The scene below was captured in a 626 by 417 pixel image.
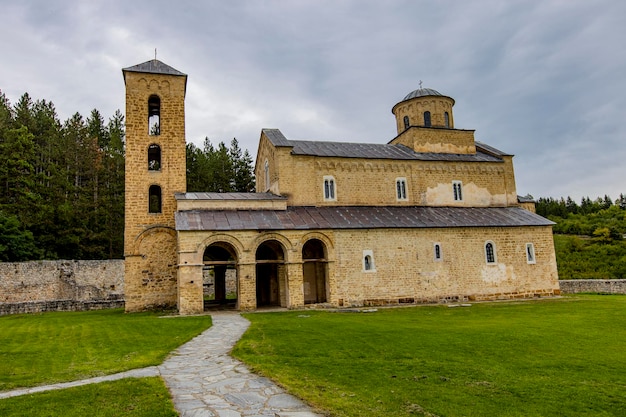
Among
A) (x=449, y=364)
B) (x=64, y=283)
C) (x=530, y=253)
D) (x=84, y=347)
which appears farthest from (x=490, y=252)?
(x=64, y=283)

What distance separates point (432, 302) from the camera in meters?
21.2

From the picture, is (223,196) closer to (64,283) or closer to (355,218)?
(355,218)

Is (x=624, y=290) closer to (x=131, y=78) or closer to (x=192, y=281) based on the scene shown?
(x=192, y=281)

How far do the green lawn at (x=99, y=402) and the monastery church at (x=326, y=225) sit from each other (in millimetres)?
11825

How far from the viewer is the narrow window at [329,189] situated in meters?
23.6

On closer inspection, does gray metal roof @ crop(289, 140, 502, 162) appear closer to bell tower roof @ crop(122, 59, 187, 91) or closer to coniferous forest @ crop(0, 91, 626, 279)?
bell tower roof @ crop(122, 59, 187, 91)

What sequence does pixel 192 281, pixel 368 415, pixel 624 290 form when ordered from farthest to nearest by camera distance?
pixel 624 290, pixel 192 281, pixel 368 415

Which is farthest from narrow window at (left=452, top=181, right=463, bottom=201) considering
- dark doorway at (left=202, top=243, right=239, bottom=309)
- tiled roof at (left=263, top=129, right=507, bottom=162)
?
dark doorway at (left=202, top=243, right=239, bottom=309)

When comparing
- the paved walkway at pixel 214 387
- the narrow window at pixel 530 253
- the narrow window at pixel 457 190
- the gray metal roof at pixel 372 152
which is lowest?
the paved walkway at pixel 214 387

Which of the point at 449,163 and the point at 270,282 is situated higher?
the point at 449,163

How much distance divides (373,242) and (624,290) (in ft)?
54.7

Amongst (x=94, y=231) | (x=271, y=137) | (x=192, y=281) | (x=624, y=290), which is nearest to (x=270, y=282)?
(x=192, y=281)

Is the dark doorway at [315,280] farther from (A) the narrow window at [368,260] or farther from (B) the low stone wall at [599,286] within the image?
(B) the low stone wall at [599,286]

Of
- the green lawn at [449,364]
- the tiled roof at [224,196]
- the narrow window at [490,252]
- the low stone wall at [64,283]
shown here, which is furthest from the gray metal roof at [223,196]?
the narrow window at [490,252]
